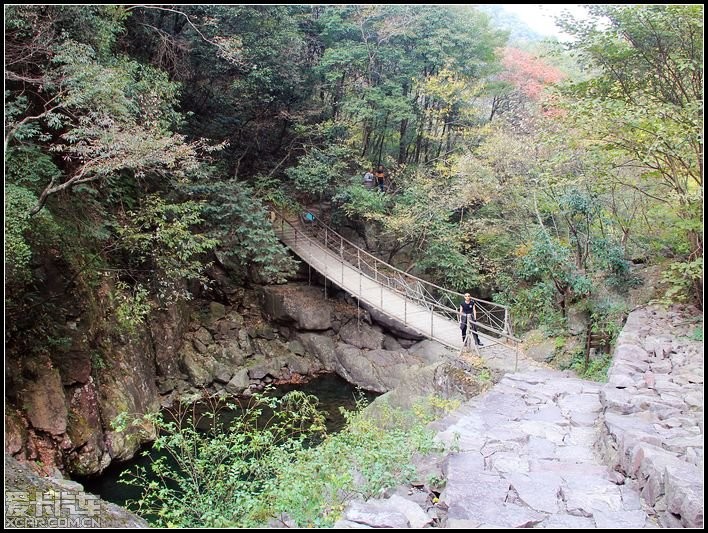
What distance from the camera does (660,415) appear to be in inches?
165

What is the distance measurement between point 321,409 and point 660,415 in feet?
22.6

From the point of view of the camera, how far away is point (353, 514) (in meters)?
2.95

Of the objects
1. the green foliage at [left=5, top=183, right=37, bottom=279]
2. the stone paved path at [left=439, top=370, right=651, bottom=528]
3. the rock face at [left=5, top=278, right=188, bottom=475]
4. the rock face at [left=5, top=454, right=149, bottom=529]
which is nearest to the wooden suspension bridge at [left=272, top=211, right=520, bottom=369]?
the stone paved path at [left=439, top=370, right=651, bottom=528]

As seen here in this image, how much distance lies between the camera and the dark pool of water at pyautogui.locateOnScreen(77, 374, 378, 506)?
21.5 feet

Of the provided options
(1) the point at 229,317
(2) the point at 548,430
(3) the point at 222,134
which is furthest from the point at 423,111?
(2) the point at 548,430

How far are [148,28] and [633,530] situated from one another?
1064cm

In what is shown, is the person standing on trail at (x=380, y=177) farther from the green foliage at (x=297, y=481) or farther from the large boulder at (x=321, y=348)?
the green foliage at (x=297, y=481)

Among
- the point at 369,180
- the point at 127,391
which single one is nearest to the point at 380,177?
the point at 369,180

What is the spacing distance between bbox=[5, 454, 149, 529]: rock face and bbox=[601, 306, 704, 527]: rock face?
3476 millimetres

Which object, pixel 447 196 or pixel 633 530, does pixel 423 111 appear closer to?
pixel 447 196

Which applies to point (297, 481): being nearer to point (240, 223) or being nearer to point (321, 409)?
point (321, 409)

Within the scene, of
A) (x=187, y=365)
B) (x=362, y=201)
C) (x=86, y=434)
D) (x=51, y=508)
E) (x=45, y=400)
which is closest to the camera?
(x=51, y=508)

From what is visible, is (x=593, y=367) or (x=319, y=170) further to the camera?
(x=319, y=170)

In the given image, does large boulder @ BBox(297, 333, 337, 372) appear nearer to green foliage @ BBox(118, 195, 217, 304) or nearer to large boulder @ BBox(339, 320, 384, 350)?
large boulder @ BBox(339, 320, 384, 350)
